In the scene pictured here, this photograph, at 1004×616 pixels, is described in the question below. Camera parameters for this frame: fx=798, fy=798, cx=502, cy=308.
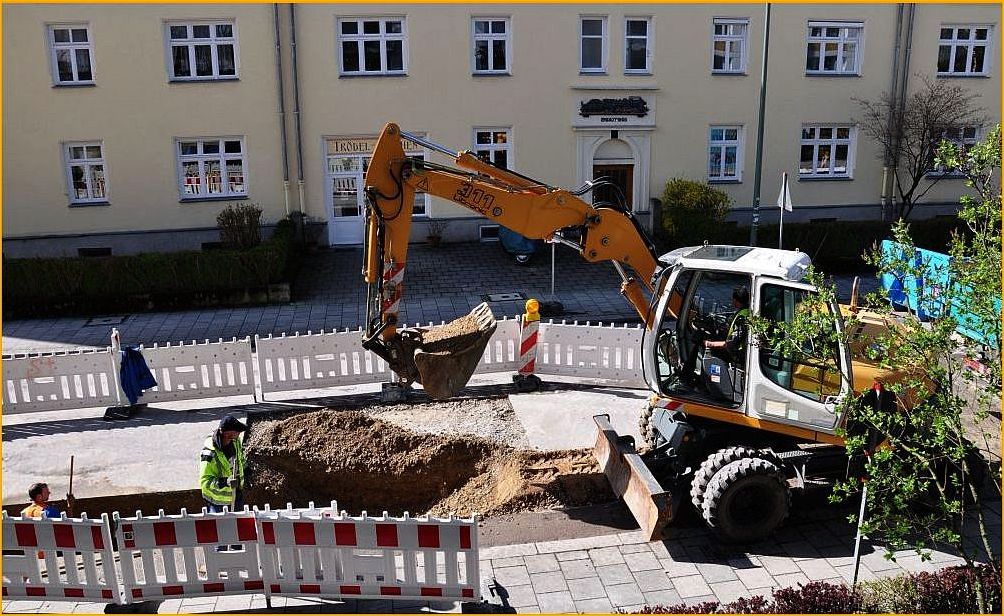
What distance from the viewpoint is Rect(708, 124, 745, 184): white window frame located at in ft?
72.9

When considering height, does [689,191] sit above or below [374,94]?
below

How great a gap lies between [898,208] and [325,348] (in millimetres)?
18710

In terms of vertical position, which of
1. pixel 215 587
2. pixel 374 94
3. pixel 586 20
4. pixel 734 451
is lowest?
pixel 215 587

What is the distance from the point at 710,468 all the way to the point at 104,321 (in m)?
13.0

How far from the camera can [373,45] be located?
68.3 feet

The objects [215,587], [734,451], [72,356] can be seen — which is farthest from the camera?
[72,356]

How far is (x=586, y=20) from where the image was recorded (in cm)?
2136

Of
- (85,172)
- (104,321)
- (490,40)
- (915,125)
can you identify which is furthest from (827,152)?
(85,172)

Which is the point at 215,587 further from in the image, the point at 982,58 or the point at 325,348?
the point at 982,58

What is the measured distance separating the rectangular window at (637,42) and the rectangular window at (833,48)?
14.6ft

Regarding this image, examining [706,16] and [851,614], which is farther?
[706,16]

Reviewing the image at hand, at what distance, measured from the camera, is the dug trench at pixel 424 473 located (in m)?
8.23

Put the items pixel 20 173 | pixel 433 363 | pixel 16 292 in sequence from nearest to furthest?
pixel 433 363, pixel 16 292, pixel 20 173

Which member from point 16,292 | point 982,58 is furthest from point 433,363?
point 982,58
